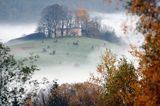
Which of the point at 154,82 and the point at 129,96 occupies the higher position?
the point at 154,82

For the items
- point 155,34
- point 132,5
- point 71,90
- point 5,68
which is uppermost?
point 132,5

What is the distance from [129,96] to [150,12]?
983 inches

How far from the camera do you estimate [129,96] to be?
43.8 m

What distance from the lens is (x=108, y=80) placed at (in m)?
50.8

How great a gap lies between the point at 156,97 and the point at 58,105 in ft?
326

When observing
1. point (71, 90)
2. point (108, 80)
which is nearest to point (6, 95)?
point (108, 80)

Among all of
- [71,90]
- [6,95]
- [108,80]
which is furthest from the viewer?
[71,90]

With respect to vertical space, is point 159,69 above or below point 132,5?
below

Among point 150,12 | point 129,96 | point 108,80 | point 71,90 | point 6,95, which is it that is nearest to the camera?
point 150,12

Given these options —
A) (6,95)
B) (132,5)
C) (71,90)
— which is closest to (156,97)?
(132,5)

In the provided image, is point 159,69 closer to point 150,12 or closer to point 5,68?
point 150,12

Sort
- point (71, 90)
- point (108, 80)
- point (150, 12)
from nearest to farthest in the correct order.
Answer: point (150, 12) → point (108, 80) → point (71, 90)

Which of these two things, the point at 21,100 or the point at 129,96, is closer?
the point at 129,96

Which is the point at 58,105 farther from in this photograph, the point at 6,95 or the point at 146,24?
the point at 146,24
